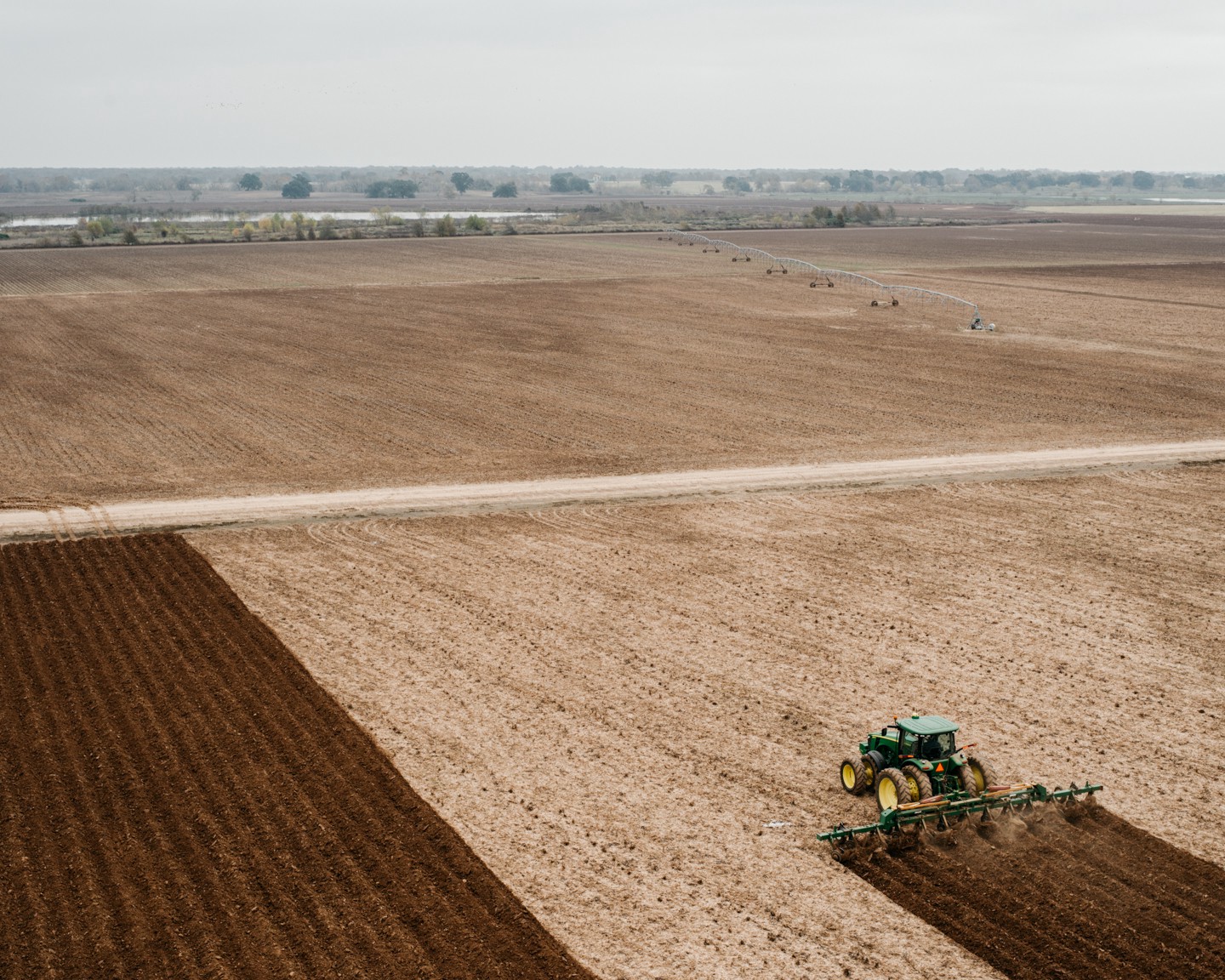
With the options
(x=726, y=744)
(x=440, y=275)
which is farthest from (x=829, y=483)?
(x=440, y=275)

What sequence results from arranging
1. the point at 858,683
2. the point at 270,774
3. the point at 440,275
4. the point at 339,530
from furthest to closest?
the point at 440,275 < the point at 339,530 < the point at 858,683 < the point at 270,774

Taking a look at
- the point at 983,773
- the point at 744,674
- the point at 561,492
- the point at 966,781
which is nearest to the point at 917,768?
the point at 966,781

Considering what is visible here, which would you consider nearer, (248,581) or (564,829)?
(564,829)

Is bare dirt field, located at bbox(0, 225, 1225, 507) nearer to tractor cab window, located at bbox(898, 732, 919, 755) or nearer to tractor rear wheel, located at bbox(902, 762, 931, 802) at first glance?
tractor cab window, located at bbox(898, 732, 919, 755)

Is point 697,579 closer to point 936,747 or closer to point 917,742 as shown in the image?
point 917,742

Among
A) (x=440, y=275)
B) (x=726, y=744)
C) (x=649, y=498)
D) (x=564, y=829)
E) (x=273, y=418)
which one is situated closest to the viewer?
(x=564, y=829)

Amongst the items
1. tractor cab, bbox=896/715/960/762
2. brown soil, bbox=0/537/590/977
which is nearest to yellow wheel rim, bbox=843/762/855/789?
tractor cab, bbox=896/715/960/762

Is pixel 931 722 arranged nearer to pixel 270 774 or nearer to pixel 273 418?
pixel 270 774
